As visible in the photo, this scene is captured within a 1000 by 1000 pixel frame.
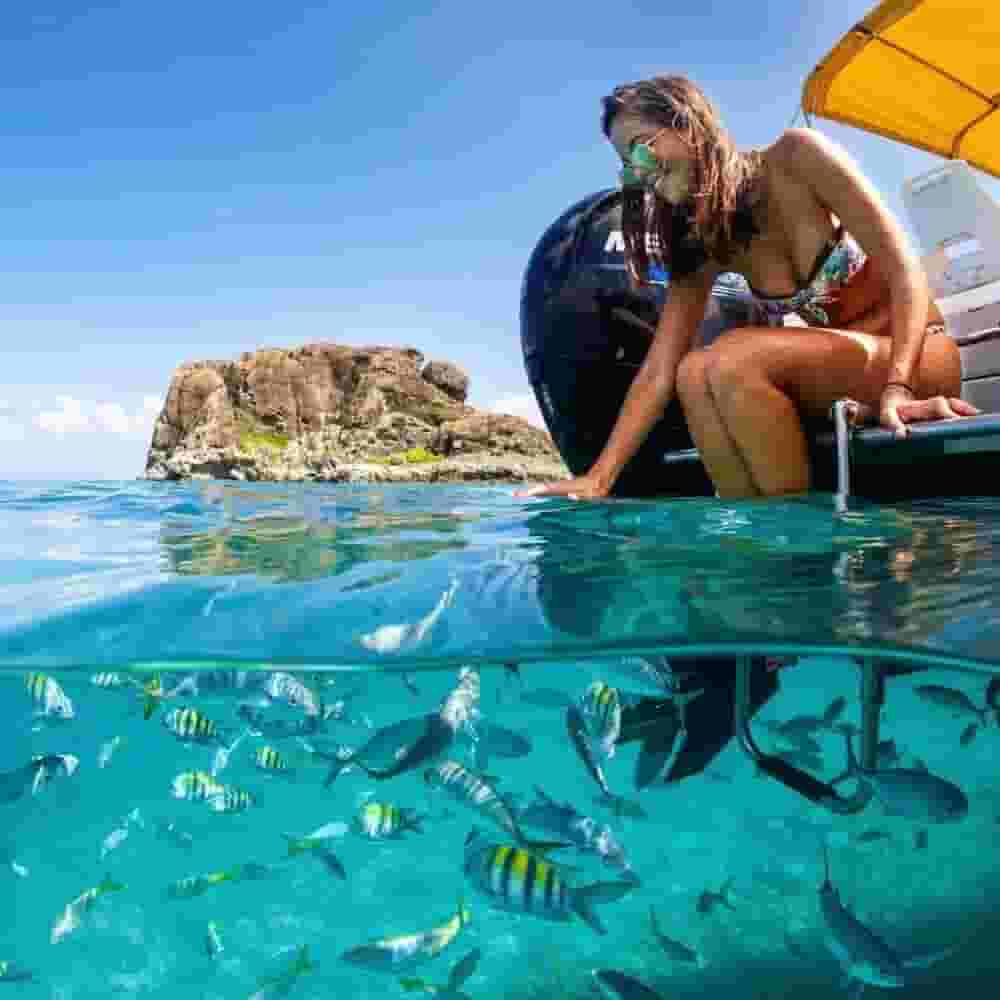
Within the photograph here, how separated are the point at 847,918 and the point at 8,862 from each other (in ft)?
46.2

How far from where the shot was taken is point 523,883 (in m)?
2.14

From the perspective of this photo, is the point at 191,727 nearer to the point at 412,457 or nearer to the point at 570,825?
the point at 570,825

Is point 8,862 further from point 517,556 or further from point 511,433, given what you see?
point 511,433

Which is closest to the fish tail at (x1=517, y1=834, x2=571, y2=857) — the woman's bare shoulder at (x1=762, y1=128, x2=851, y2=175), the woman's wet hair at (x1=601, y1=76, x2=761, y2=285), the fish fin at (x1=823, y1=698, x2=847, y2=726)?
the fish fin at (x1=823, y1=698, x2=847, y2=726)

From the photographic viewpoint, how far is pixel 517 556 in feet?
9.31

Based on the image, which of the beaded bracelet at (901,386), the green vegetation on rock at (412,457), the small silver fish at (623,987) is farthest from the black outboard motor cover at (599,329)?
the green vegetation on rock at (412,457)

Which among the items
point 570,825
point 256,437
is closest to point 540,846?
point 570,825

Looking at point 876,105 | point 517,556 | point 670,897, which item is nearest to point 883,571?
point 517,556

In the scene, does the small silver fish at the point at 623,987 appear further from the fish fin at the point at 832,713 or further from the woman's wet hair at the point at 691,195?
the woman's wet hair at the point at 691,195

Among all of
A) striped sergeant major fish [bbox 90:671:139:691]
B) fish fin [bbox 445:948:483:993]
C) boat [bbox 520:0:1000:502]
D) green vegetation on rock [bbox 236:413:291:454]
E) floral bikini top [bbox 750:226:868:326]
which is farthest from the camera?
green vegetation on rock [bbox 236:413:291:454]

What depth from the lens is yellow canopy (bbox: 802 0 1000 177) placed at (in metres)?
6.06

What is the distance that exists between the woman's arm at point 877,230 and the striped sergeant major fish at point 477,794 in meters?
2.02

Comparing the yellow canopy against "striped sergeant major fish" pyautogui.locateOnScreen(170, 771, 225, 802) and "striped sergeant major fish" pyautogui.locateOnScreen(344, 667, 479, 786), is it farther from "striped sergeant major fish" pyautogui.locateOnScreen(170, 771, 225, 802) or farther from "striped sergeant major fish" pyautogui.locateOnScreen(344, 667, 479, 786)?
"striped sergeant major fish" pyautogui.locateOnScreen(170, 771, 225, 802)

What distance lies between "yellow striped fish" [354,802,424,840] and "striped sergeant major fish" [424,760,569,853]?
0.15 m
